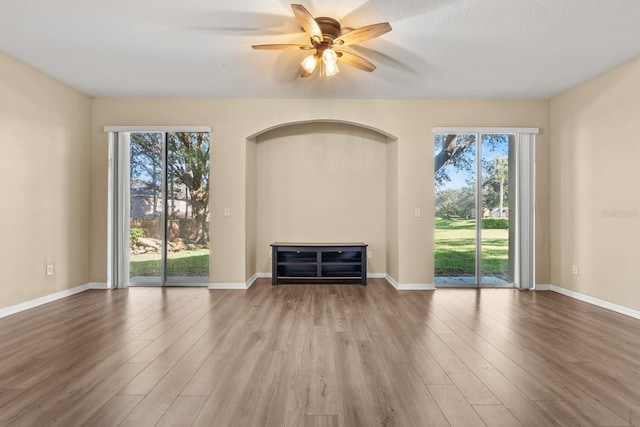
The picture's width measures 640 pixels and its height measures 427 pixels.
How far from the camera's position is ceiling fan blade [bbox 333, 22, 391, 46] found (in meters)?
2.74

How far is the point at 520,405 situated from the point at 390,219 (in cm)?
381

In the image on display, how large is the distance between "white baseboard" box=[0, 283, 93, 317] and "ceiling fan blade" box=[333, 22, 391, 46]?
14.5ft

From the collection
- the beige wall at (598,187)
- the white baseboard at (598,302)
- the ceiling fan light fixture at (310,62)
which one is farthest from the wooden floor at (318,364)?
the ceiling fan light fixture at (310,62)

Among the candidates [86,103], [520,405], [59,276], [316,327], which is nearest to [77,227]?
[59,276]

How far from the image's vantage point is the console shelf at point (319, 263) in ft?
17.7

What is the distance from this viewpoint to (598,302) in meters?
4.23

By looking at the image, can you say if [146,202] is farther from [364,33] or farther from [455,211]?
[455,211]

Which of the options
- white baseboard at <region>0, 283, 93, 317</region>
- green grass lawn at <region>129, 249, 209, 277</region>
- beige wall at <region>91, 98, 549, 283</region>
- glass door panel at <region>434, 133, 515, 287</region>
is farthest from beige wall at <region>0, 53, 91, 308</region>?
glass door panel at <region>434, 133, 515, 287</region>

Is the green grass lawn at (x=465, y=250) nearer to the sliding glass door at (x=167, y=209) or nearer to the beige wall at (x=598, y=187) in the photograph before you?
the beige wall at (x=598, y=187)

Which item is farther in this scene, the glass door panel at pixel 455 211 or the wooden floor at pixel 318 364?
the glass door panel at pixel 455 211

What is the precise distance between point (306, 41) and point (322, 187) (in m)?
2.81

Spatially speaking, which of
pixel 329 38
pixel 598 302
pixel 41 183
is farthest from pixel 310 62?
pixel 598 302

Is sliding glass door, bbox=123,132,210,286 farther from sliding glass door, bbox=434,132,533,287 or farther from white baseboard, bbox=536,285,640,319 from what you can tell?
white baseboard, bbox=536,285,640,319

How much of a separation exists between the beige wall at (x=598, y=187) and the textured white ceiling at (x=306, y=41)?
0.33m
